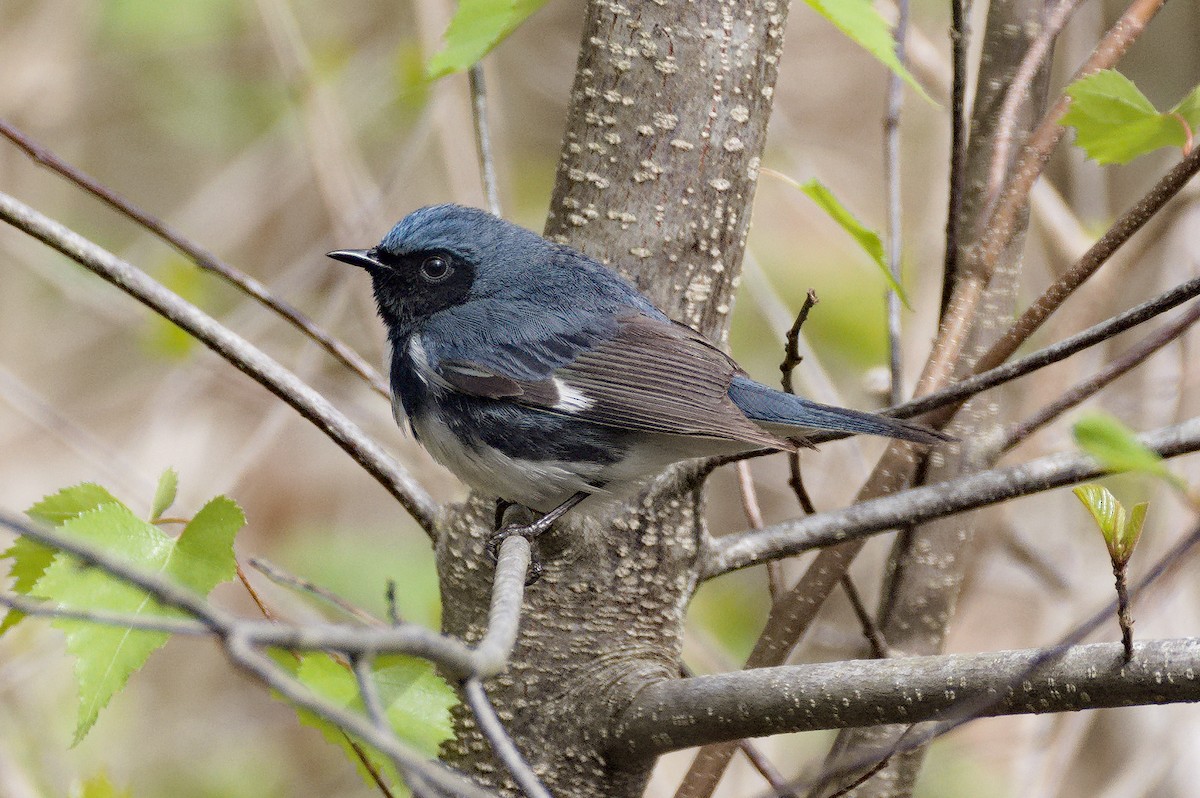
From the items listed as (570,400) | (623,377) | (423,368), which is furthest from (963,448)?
(423,368)

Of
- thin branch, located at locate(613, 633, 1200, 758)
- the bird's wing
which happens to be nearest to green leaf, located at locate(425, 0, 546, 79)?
the bird's wing

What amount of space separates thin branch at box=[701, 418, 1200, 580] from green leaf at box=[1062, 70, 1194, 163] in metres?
0.44

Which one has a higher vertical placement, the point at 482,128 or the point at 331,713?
→ the point at 482,128

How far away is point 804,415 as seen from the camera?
2307mm

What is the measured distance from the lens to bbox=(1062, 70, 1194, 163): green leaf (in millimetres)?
1696

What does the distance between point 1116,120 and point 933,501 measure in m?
0.66

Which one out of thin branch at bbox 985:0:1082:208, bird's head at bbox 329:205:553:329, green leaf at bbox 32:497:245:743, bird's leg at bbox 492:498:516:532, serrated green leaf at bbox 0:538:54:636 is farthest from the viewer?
bird's head at bbox 329:205:553:329

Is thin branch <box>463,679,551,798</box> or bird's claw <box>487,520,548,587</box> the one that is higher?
bird's claw <box>487,520,548,587</box>

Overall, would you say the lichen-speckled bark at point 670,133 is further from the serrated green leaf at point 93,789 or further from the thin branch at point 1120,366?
the serrated green leaf at point 93,789

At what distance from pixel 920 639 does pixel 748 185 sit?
1224mm

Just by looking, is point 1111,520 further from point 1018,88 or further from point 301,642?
point 1018,88

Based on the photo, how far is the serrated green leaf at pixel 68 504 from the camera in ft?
5.84

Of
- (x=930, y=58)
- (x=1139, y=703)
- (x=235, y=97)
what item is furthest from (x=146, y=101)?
(x=1139, y=703)

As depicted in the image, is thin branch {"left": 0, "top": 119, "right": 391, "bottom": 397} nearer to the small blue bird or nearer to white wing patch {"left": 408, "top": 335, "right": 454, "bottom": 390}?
white wing patch {"left": 408, "top": 335, "right": 454, "bottom": 390}
